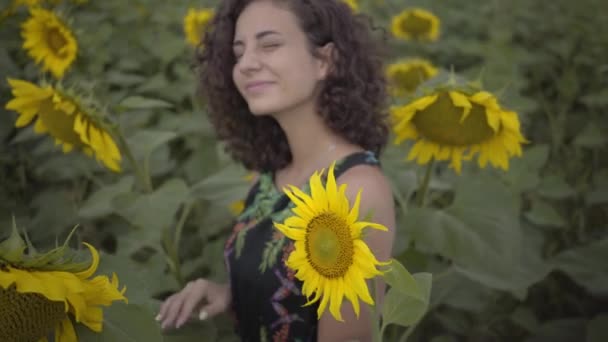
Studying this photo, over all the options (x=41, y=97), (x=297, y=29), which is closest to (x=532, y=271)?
(x=297, y=29)

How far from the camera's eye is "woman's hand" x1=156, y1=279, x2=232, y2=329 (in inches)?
43.1

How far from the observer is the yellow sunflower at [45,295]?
0.63m

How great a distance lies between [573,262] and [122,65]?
176 cm

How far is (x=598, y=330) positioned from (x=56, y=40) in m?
1.84

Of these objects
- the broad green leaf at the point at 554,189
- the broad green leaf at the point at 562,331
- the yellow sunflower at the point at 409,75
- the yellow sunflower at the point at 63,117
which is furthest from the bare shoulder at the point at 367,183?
the yellow sunflower at the point at 409,75

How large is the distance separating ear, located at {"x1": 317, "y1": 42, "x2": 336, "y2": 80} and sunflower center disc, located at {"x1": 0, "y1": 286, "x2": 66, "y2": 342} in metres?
0.74

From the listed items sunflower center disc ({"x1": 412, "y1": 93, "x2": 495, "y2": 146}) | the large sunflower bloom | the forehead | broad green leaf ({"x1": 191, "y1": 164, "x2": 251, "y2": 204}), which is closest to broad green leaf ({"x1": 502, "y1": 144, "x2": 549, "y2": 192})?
sunflower center disc ({"x1": 412, "y1": 93, "x2": 495, "y2": 146})

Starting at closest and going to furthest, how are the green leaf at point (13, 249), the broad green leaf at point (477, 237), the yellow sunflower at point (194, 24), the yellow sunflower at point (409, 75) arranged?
the green leaf at point (13, 249) < the broad green leaf at point (477, 237) < the yellow sunflower at point (409, 75) < the yellow sunflower at point (194, 24)

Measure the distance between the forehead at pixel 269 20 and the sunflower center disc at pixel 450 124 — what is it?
13.7 inches

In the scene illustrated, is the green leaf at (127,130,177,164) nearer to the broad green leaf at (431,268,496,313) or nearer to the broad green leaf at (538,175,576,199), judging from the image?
the broad green leaf at (431,268,496,313)

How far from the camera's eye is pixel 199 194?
1457mm

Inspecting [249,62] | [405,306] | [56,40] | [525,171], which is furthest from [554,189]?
[56,40]

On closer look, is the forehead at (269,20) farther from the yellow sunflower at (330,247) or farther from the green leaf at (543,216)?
the green leaf at (543,216)

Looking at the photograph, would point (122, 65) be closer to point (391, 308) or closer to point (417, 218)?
point (417, 218)
